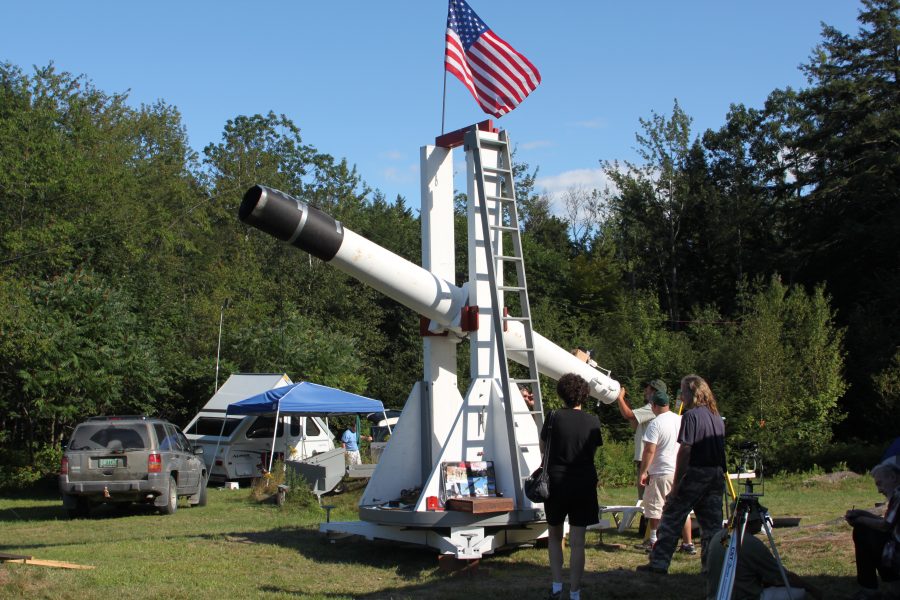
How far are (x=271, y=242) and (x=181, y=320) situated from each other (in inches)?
563

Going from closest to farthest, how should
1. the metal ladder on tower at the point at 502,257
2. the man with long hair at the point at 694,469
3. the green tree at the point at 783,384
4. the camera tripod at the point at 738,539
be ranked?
the camera tripod at the point at 738,539 → the man with long hair at the point at 694,469 → the metal ladder on tower at the point at 502,257 → the green tree at the point at 783,384

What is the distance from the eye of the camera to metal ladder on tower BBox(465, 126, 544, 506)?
938 cm

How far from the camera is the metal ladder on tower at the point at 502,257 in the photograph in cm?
938

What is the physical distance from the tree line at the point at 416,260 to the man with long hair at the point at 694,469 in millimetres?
16239

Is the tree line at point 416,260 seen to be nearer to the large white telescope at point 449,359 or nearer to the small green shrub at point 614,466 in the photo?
the small green shrub at point 614,466

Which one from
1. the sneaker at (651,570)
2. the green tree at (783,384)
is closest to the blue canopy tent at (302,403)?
the sneaker at (651,570)

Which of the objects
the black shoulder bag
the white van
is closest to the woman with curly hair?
the black shoulder bag

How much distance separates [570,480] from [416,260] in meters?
43.8

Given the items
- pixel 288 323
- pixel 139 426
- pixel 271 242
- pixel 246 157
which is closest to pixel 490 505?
pixel 139 426

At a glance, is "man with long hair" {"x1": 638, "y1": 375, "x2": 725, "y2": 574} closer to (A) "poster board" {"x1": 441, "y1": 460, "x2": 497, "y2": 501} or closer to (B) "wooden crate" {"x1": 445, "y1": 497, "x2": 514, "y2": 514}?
(B) "wooden crate" {"x1": 445, "y1": 497, "x2": 514, "y2": 514}

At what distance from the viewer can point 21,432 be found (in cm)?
2369

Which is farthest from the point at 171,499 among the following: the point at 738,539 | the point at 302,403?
the point at 738,539

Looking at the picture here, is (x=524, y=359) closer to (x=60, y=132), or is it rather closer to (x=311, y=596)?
(x=311, y=596)

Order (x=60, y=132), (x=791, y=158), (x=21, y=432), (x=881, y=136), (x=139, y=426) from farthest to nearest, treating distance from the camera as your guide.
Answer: (x=791, y=158), (x=881, y=136), (x=60, y=132), (x=21, y=432), (x=139, y=426)
